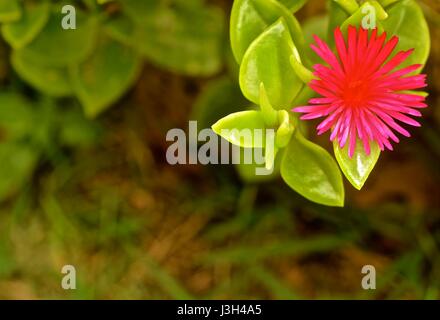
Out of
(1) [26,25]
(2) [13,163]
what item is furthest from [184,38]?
(2) [13,163]

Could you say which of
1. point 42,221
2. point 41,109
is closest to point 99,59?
point 41,109

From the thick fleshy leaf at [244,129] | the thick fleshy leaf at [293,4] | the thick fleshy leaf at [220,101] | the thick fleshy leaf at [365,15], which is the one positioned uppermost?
the thick fleshy leaf at [220,101]

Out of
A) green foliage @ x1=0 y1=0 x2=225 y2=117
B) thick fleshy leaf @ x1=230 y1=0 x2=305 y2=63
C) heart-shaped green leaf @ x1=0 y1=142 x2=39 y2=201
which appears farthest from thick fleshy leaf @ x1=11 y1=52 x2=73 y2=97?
thick fleshy leaf @ x1=230 y1=0 x2=305 y2=63

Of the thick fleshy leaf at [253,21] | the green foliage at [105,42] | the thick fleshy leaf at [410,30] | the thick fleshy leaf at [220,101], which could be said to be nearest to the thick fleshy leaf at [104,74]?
the green foliage at [105,42]

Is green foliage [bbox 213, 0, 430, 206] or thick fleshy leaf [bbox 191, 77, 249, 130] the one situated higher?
thick fleshy leaf [bbox 191, 77, 249, 130]

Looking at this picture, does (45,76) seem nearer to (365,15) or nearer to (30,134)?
(30,134)

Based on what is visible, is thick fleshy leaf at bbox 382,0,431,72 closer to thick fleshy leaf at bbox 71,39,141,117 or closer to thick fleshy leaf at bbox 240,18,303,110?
thick fleshy leaf at bbox 240,18,303,110

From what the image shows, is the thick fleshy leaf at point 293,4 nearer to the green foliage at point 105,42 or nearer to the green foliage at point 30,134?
the green foliage at point 105,42

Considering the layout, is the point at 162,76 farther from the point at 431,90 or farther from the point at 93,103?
the point at 431,90
